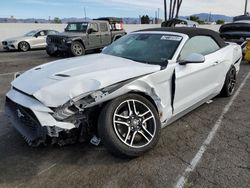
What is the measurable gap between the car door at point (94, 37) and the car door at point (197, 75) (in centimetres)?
918

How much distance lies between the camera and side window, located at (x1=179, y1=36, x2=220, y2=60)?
4.31 metres

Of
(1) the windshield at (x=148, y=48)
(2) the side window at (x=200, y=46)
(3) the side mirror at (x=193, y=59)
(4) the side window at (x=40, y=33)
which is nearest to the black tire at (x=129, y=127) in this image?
(1) the windshield at (x=148, y=48)

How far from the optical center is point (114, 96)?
3.22m

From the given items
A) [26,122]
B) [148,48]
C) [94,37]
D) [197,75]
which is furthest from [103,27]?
[26,122]

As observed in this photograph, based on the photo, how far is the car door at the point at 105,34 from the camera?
14434 mm

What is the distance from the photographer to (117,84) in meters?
3.30

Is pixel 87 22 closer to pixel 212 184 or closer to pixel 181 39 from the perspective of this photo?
pixel 181 39

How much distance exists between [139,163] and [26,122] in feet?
4.74

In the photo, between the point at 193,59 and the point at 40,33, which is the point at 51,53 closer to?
the point at 40,33

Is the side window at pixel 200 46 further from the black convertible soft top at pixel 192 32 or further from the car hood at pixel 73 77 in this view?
the car hood at pixel 73 77

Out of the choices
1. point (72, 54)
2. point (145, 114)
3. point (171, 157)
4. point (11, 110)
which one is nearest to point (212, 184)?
point (171, 157)

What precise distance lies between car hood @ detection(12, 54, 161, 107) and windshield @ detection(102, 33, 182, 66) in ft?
0.90

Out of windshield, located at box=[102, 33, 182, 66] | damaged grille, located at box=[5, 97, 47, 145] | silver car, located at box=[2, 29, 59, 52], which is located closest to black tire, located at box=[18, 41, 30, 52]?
silver car, located at box=[2, 29, 59, 52]

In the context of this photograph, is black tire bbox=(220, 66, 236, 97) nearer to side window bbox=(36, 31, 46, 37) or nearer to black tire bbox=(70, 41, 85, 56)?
black tire bbox=(70, 41, 85, 56)
